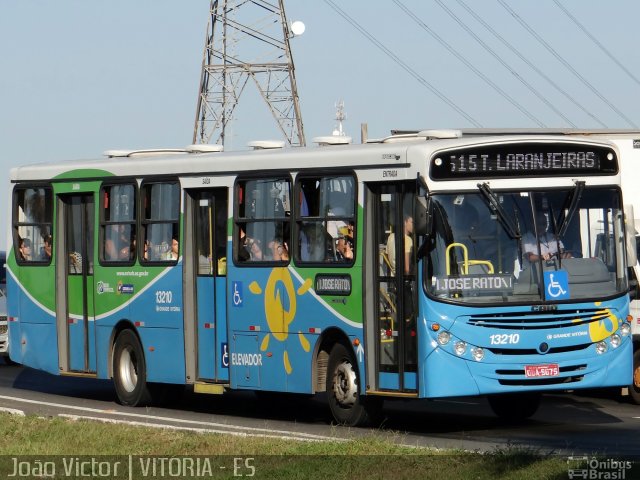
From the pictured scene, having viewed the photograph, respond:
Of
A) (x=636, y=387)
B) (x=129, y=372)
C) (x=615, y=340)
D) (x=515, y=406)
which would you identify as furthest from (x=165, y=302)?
(x=615, y=340)

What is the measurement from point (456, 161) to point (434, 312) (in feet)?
5.04

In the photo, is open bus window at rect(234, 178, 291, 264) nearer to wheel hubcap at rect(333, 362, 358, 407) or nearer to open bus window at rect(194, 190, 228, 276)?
open bus window at rect(194, 190, 228, 276)

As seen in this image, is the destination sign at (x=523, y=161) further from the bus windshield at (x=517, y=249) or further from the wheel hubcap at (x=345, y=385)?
the wheel hubcap at (x=345, y=385)

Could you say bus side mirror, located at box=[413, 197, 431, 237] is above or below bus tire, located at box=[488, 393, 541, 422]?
above

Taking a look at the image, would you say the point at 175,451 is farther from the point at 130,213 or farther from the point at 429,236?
the point at 130,213

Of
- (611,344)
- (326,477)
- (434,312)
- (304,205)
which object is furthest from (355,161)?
(326,477)

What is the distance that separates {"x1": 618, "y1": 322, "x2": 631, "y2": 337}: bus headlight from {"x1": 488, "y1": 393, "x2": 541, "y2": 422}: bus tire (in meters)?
1.67

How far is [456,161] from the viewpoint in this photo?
16438mm

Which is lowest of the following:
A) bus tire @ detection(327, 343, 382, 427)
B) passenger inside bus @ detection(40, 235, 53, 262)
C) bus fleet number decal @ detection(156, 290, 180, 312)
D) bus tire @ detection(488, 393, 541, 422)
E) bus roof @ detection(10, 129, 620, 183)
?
bus tire @ detection(488, 393, 541, 422)

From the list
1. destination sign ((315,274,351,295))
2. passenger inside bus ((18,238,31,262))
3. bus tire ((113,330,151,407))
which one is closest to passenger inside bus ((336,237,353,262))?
destination sign ((315,274,351,295))

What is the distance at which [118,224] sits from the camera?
21.2 metres

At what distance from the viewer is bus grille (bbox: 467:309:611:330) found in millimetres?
16219

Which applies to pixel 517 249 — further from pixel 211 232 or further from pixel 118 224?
pixel 118 224

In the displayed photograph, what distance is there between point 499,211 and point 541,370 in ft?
5.35
